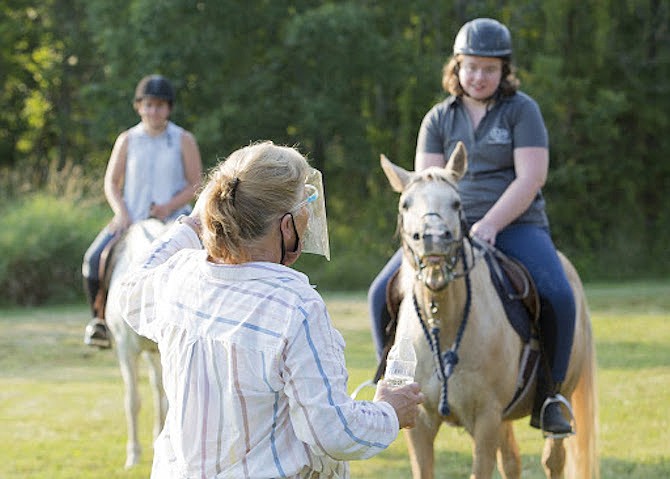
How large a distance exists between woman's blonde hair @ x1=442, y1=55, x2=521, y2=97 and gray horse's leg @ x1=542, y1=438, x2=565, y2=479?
192 cm

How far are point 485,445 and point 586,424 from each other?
1424mm

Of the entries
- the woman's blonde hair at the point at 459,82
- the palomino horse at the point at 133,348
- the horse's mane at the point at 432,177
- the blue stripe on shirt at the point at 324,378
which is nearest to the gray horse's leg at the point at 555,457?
the horse's mane at the point at 432,177

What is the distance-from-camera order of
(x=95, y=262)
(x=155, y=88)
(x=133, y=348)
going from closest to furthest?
(x=133, y=348)
(x=155, y=88)
(x=95, y=262)

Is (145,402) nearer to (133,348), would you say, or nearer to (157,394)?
(157,394)

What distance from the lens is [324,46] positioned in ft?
86.8

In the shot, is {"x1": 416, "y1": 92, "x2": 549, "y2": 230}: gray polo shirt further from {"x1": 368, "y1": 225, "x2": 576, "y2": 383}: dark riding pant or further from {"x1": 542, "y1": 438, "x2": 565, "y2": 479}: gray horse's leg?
{"x1": 542, "y1": 438, "x2": 565, "y2": 479}: gray horse's leg

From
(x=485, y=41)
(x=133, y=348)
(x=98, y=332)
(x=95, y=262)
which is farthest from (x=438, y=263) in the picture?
(x=98, y=332)

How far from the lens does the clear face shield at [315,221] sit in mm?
3221

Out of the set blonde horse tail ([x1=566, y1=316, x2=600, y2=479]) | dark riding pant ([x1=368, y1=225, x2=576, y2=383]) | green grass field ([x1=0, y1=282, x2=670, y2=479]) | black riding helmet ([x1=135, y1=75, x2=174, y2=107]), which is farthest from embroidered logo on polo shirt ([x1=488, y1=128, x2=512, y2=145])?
black riding helmet ([x1=135, y1=75, x2=174, y2=107])

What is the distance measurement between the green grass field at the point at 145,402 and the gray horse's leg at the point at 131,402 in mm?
→ 93

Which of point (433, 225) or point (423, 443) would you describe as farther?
point (423, 443)

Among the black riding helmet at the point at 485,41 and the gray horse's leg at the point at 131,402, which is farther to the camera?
the gray horse's leg at the point at 131,402

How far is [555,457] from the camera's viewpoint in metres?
6.98

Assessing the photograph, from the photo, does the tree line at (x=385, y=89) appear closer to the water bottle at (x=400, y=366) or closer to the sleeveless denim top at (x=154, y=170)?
the sleeveless denim top at (x=154, y=170)
